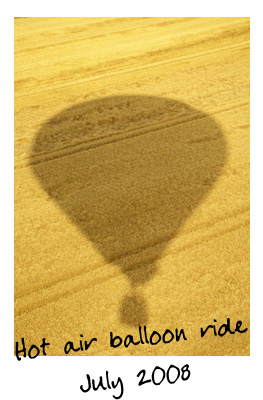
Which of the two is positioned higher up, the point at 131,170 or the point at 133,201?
the point at 131,170

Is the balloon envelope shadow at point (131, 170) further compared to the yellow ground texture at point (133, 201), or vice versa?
the balloon envelope shadow at point (131, 170)

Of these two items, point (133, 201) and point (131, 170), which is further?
point (131, 170)

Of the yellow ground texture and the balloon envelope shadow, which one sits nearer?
the yellow ground texture
